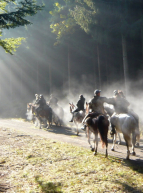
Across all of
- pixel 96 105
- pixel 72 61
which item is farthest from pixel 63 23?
pixel 96 105

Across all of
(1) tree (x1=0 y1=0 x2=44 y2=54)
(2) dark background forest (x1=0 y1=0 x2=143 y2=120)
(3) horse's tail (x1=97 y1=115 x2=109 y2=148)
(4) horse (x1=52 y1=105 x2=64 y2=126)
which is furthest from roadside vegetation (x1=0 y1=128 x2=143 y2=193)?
(2) dark background forest (x1=0 y1=0 x2=143 y2=120)

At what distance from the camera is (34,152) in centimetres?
838

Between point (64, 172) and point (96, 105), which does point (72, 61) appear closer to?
point (96, 105)

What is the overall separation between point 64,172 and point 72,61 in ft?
78.8

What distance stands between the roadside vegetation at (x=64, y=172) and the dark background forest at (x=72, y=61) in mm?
9412

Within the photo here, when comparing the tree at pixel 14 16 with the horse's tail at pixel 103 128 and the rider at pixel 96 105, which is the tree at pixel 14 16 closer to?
the rider at pixel 96 105

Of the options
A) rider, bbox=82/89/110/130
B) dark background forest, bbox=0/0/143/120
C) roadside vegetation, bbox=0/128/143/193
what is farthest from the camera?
dark background forest, bbox=0/0/143/120

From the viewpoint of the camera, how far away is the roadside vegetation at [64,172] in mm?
5113

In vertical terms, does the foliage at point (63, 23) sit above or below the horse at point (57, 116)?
above

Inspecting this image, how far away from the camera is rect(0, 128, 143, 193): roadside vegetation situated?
511 cm

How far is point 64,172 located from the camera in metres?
6.12

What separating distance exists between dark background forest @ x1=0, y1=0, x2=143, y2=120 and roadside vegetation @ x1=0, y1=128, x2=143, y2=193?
941 cm

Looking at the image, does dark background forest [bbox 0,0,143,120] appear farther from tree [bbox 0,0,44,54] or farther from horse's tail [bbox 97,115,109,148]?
horse's tail [bbox 97,115,109,148]

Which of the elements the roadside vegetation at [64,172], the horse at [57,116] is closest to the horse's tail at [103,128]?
the roadside vegetation at [64,172]
